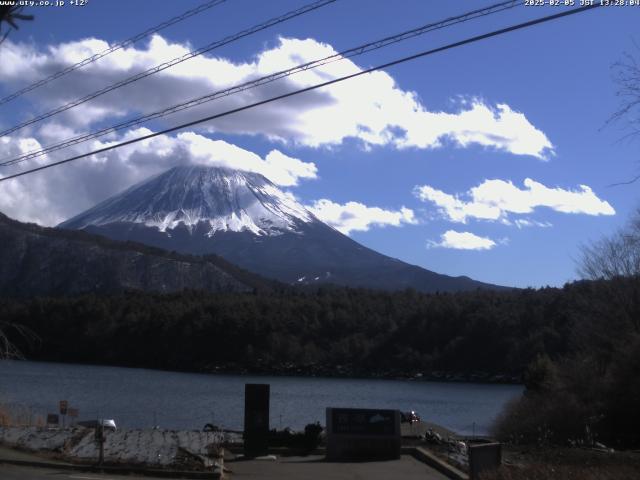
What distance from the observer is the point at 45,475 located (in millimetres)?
17766

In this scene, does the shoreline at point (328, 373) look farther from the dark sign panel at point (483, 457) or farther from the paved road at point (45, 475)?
the dark sign panel at point (483, 457)

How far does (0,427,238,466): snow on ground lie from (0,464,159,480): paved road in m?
1.07

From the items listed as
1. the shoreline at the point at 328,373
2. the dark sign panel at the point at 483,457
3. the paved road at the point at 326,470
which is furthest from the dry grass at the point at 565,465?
the shoreline at the point at 328,373

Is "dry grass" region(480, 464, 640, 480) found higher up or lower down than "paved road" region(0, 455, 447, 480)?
higher up

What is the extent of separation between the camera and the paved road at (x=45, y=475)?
17266mm

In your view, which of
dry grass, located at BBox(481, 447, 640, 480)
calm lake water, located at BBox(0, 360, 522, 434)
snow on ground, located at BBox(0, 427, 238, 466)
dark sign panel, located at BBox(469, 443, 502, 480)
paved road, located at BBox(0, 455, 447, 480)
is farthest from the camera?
calm lake water, located at BBox(0, 360, 522, 434)

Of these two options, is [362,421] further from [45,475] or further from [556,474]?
[556,474]

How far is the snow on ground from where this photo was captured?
65.4 feet

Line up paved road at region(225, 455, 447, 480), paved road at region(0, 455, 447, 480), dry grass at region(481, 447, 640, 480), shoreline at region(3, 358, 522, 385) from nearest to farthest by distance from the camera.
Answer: dry grass at region(481, 447, 640, 480) < paved road at region(0, 455, 447, 480) < paved road at region(225, 455, 447, 480) < shoreline at region(3, 358, 522, 385)

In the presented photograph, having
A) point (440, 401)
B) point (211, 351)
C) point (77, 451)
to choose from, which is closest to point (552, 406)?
point (77, 451)

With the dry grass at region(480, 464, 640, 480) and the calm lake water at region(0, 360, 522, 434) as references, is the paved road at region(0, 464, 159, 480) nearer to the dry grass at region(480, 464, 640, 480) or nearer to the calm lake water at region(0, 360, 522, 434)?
the dry grass at region(480, 464, 640, 480)

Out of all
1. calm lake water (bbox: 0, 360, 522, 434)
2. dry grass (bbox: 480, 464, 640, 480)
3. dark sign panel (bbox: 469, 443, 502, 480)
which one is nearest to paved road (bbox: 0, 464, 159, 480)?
dark sign panel (bbox: 469, 443, 502, 480)

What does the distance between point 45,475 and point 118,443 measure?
4.08m

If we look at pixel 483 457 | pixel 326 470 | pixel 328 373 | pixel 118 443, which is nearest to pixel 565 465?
pixel 483 457
